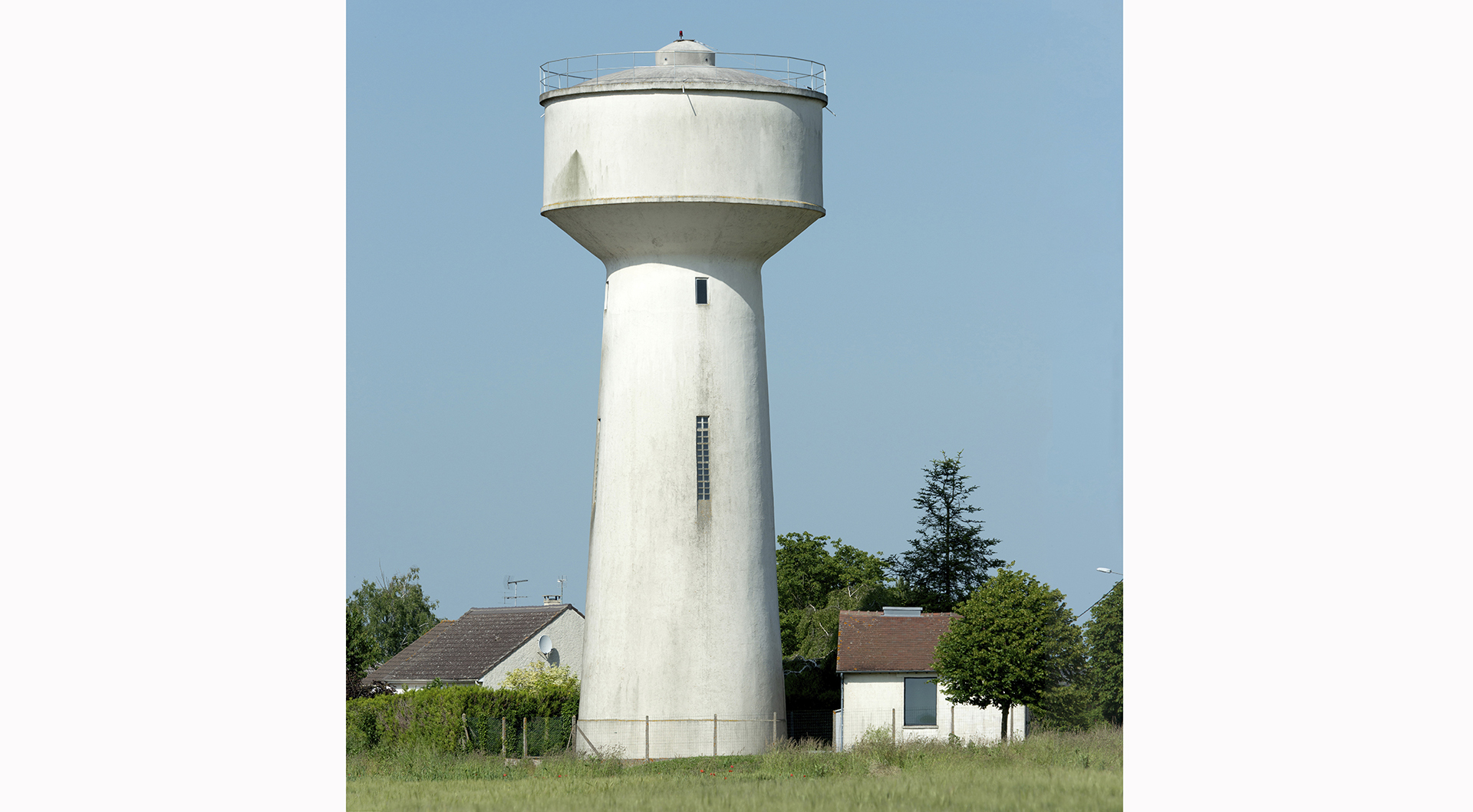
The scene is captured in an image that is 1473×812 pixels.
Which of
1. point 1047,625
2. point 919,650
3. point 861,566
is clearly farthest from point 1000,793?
point 861,566

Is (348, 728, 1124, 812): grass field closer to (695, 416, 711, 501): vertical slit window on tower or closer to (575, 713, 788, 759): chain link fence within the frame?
(575, 713, 788, 759): chain link fence

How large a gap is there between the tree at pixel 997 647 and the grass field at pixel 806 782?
5.60 meters

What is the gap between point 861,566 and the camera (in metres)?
63.7

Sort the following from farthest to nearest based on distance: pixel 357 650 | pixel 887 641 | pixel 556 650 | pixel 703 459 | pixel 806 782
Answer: pixel 357 650
pixel 556 650
pixel 887 641
pixel 703 459
pixel 806 782

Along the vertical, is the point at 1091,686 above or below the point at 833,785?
above

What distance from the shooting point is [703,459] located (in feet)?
109

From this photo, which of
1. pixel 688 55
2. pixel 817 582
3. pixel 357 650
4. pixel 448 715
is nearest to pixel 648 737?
pixel 448 715

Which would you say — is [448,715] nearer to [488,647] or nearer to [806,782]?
[806,782]

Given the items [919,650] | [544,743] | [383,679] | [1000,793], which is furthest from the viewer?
[383,679]

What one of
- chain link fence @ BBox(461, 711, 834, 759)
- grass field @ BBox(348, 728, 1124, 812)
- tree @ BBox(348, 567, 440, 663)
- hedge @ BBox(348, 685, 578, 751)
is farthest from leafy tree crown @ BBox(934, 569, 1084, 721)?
tree @ BBox(348, 567, 440, 663)

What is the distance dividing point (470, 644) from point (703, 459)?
30519 millimetres

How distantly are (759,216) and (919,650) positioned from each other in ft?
43.1

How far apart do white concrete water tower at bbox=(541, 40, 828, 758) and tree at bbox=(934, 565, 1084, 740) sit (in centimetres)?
493

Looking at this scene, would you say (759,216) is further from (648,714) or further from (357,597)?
(357,597)
